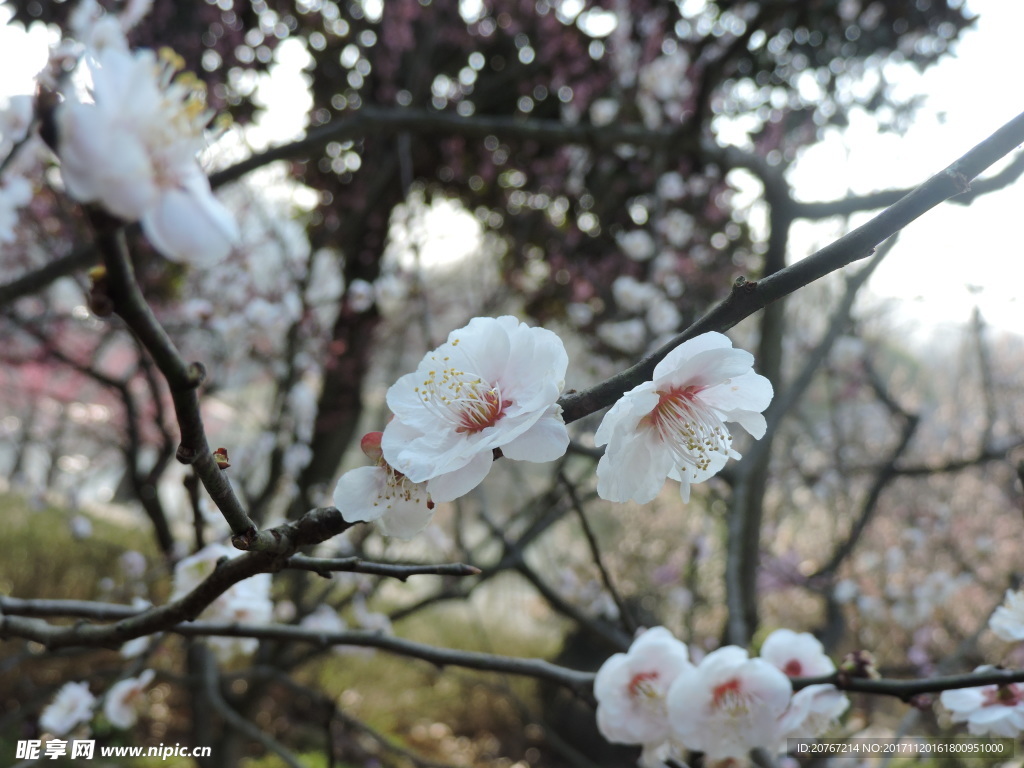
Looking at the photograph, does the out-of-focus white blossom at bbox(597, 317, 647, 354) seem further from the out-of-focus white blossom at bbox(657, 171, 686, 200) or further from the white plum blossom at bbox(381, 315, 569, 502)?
the white plum blossom at bbox(381, 315, 569, 502)

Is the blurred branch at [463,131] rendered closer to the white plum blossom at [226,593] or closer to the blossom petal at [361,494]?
the white plum blossom at [226,593]

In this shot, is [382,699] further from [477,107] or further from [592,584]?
[477,107]

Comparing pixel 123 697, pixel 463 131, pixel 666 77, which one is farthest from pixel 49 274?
→ pixel 666 77

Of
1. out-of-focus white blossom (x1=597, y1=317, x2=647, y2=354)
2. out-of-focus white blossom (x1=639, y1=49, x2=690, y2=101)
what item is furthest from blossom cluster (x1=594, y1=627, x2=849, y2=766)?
out-of-focus white blossom (x1=639, y1=49, x2=690, y2=101)

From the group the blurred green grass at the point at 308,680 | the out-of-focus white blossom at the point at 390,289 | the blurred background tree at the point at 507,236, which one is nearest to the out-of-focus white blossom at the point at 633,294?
the blurred background tree at the point at 507,236

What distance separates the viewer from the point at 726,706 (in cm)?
77

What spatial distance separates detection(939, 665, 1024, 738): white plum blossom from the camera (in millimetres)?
762

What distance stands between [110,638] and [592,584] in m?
2.99

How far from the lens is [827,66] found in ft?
11.1

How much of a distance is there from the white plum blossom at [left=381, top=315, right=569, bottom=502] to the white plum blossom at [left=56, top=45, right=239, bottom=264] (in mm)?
199

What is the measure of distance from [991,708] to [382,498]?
2.68 feet

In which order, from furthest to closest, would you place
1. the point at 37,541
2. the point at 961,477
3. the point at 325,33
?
the point at 961,477 → the point at 37,541 → the point at 325,33

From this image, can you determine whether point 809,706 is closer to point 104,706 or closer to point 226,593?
point 226,593

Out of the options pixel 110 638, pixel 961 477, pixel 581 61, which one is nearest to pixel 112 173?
pixel 110 638
